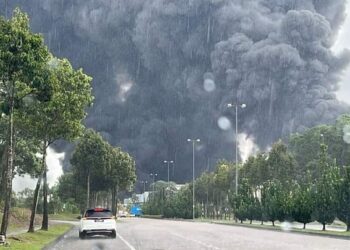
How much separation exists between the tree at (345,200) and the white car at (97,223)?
1703 centimetres

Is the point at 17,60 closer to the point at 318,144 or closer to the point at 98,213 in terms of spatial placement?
the point at 98,213

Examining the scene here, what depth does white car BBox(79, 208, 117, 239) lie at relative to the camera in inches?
1324

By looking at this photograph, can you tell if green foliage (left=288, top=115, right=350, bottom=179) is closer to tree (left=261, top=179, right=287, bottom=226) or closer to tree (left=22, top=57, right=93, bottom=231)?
tree (left=261, top=179, right=287, bottom=226)

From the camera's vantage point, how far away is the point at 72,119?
36.6m

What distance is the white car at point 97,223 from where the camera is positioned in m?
33.6

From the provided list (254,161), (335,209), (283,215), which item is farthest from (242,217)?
(254,161)

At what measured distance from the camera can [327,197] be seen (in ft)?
145

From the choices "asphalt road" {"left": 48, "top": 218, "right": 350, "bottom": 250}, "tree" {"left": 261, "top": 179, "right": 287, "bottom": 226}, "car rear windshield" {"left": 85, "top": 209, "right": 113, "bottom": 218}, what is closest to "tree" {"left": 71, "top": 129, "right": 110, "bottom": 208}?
"tree" {"left": 261, "top": 179, "right": 287, "bottom": 226}

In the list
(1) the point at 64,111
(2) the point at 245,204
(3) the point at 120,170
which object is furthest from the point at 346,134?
(1) the point at 64,111

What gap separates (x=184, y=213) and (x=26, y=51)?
87925 millimetres

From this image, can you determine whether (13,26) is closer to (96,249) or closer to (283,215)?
(96,249)

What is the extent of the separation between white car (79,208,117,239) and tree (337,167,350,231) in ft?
55.9

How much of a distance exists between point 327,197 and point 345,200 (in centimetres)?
284

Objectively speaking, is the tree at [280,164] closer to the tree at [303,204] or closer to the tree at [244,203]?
the tree at [244,203]
